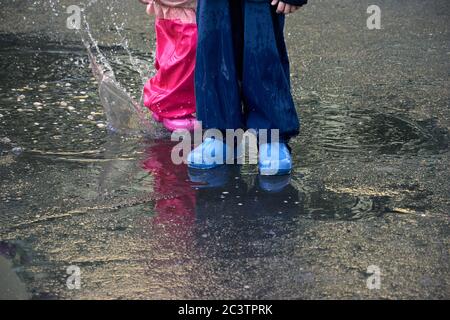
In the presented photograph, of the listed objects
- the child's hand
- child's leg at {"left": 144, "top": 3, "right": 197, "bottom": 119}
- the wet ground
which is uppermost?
the child's hand

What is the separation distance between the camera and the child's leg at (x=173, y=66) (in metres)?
4.15

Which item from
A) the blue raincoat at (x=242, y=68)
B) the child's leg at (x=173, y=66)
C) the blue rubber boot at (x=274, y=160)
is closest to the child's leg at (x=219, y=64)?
the blue raincoat at (x=242, y=68)

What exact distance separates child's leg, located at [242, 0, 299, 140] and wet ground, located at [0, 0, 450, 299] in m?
0.23

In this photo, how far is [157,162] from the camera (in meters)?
3.90

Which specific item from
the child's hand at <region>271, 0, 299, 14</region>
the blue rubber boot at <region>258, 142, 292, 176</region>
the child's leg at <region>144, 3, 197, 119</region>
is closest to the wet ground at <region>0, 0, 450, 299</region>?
the blue rubber boot at <region>258, 142, 292, 176</region>

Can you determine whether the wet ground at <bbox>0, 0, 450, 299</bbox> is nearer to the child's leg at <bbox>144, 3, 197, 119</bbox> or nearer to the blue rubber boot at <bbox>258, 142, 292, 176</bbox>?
the blue rubber boot at <bbox>258, 142, 292, 176</bbox>

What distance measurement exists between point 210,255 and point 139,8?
4433 mm

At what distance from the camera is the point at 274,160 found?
372cm

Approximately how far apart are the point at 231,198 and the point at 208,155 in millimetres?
385

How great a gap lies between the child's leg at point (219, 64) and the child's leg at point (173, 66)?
39cm

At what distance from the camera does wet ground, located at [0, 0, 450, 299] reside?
112 inches

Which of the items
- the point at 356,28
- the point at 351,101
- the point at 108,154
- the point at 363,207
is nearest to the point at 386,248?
the point at 363,207
